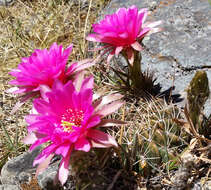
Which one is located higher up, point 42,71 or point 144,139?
point 42,71

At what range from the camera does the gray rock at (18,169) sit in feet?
5.90

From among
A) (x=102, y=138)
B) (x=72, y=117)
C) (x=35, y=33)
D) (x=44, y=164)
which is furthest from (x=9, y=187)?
(x=35, y=33)

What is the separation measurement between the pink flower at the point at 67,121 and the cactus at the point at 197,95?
14.1 inches

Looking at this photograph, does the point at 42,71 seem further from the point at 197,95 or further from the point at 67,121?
the point at 197,95

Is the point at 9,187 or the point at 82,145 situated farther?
the point at 9,187

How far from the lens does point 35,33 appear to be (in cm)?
306

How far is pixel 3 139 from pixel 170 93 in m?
1.16

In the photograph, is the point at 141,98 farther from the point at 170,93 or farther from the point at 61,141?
the point at 61,141

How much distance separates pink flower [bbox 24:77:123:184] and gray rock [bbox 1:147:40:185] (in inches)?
17.6

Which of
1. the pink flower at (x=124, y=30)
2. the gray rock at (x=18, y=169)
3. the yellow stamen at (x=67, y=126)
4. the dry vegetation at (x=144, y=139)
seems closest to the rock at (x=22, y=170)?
the gray rock at (x=18, y=169)

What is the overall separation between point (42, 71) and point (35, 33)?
168 centimetres

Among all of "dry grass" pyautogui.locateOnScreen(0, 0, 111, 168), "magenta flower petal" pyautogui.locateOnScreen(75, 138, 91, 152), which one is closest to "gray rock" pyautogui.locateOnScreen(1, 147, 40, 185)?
"dry grass" pyautogui.locateOnScreen(0, 0, 111, 168)

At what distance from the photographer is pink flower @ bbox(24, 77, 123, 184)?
4.25ft

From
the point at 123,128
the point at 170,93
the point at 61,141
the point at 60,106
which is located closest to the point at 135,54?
the point at 170,93
